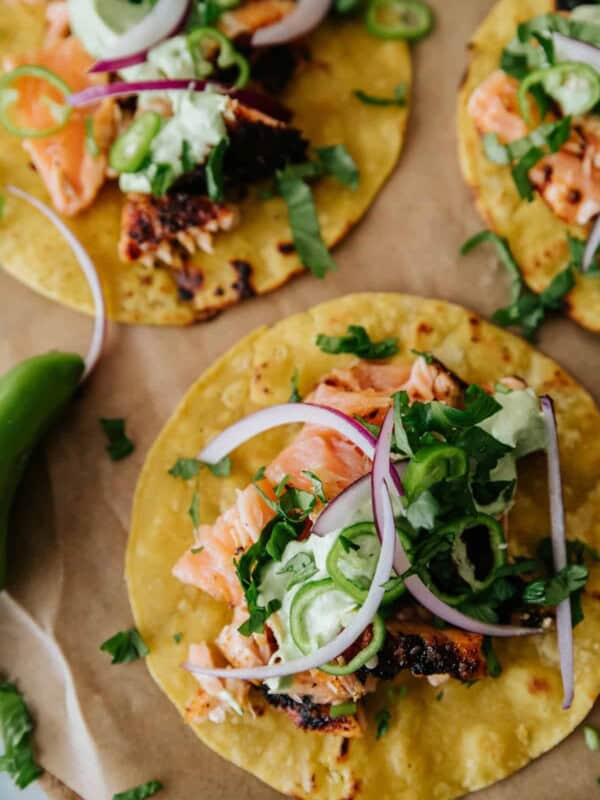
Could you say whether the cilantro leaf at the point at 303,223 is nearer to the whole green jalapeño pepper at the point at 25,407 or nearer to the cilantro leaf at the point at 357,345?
the cilantro leaf at the point at 357,345

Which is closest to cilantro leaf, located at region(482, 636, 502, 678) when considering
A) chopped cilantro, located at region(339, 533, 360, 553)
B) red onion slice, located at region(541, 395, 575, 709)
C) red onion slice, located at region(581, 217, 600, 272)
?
red onion slice, located at region(541, 395, 575, 709)

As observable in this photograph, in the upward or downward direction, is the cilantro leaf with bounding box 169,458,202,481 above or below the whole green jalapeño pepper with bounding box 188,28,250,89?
below

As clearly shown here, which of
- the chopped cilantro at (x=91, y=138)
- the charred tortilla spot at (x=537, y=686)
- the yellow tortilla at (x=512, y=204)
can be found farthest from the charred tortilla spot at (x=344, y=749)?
the chopped cilantro at (x=91, y=138)

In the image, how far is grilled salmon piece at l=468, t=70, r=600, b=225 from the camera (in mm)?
3311

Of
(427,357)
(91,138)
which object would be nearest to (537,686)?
(427,357)

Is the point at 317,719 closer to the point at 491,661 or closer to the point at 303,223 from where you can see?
the point at 491,661

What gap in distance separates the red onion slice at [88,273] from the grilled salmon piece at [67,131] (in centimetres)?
6

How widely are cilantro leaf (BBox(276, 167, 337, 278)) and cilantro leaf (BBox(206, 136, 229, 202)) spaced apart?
0.85ft

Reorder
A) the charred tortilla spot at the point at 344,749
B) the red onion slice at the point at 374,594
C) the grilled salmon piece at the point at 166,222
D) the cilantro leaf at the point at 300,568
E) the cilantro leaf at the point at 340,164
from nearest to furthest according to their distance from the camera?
the red onion slice at the point at 374,594 → the cilantro leaf at the point at 300,568 → the charred tortilla spot at the point at 344,749 → the grilled salmon piece at the point at 166,222 → the cilantro leaf at the point at 340,164

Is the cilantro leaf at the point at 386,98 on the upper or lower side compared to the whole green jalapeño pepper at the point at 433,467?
upper

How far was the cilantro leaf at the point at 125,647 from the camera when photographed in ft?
10.6

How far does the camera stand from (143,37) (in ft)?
11.2

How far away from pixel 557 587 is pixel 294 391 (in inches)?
44.0

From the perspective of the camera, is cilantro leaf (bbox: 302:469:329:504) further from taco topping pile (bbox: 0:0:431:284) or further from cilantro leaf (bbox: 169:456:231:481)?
taco topping pile (bbox: 0:0:431:284)
